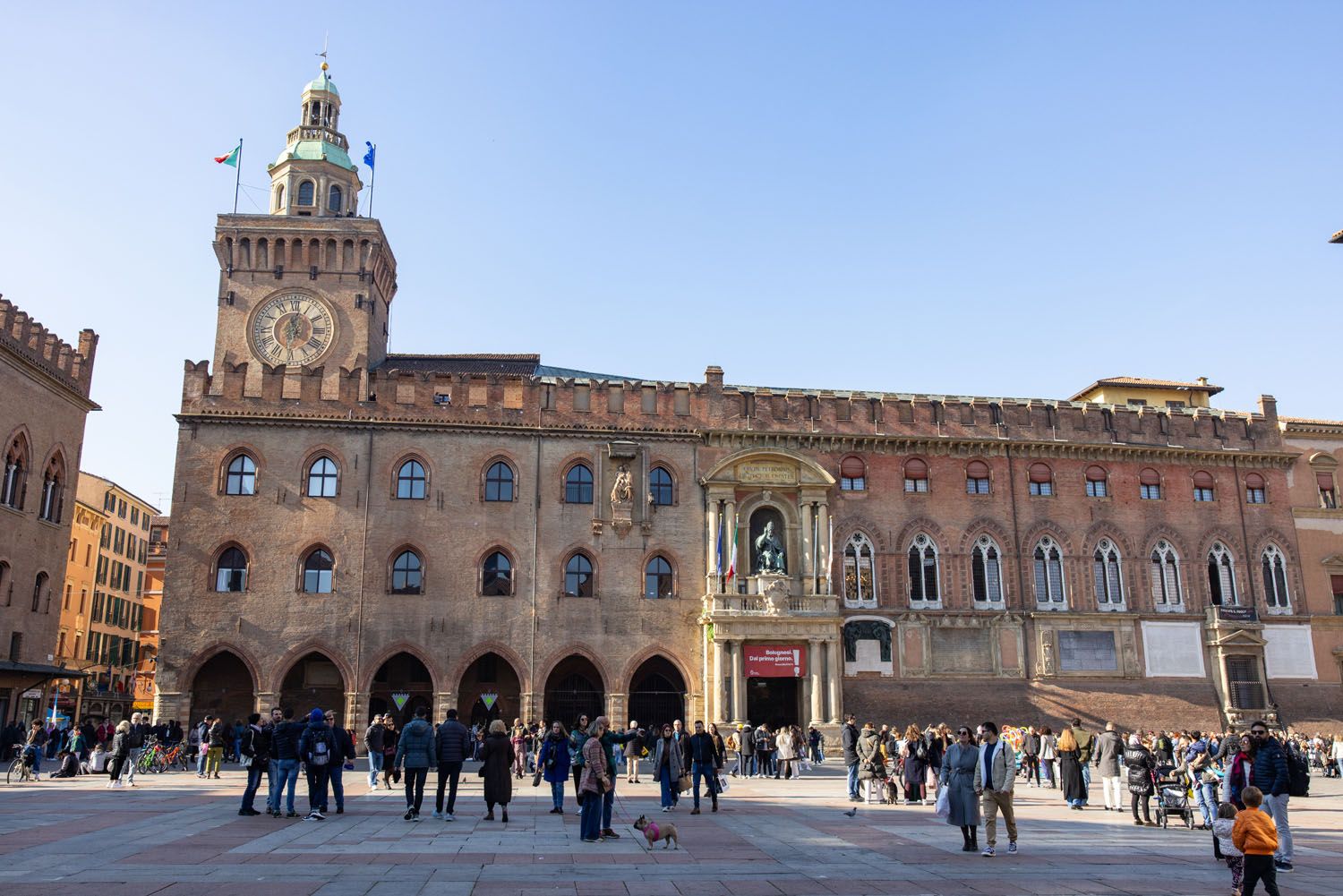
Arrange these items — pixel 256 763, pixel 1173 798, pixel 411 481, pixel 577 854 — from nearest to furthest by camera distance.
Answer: pixel 577 854, pixel 256 763, pixel 1173 798, pixel 411 481

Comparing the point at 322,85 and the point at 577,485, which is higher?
the point at 322,85

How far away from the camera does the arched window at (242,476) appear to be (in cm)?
3697

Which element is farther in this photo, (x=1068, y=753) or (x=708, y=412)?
(x=708, y=412)

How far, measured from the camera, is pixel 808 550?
3866cm

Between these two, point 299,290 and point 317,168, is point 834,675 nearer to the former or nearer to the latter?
point 299,290

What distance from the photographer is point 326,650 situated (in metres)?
35.8

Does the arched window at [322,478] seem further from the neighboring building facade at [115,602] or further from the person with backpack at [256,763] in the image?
the neighboring building facade at [115,602]

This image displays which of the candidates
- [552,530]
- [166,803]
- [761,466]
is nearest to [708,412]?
[761,466]

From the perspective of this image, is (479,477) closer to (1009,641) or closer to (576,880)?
(1009,641)

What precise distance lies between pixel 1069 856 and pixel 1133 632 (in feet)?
94.1

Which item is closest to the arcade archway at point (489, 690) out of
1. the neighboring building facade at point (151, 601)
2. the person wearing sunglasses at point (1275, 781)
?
the person wearing sunglasses at point (1275, 781)

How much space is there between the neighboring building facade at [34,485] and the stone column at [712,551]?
2090 centimetres

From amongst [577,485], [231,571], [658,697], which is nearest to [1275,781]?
[658,697]

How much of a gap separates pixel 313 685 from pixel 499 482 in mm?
9168
